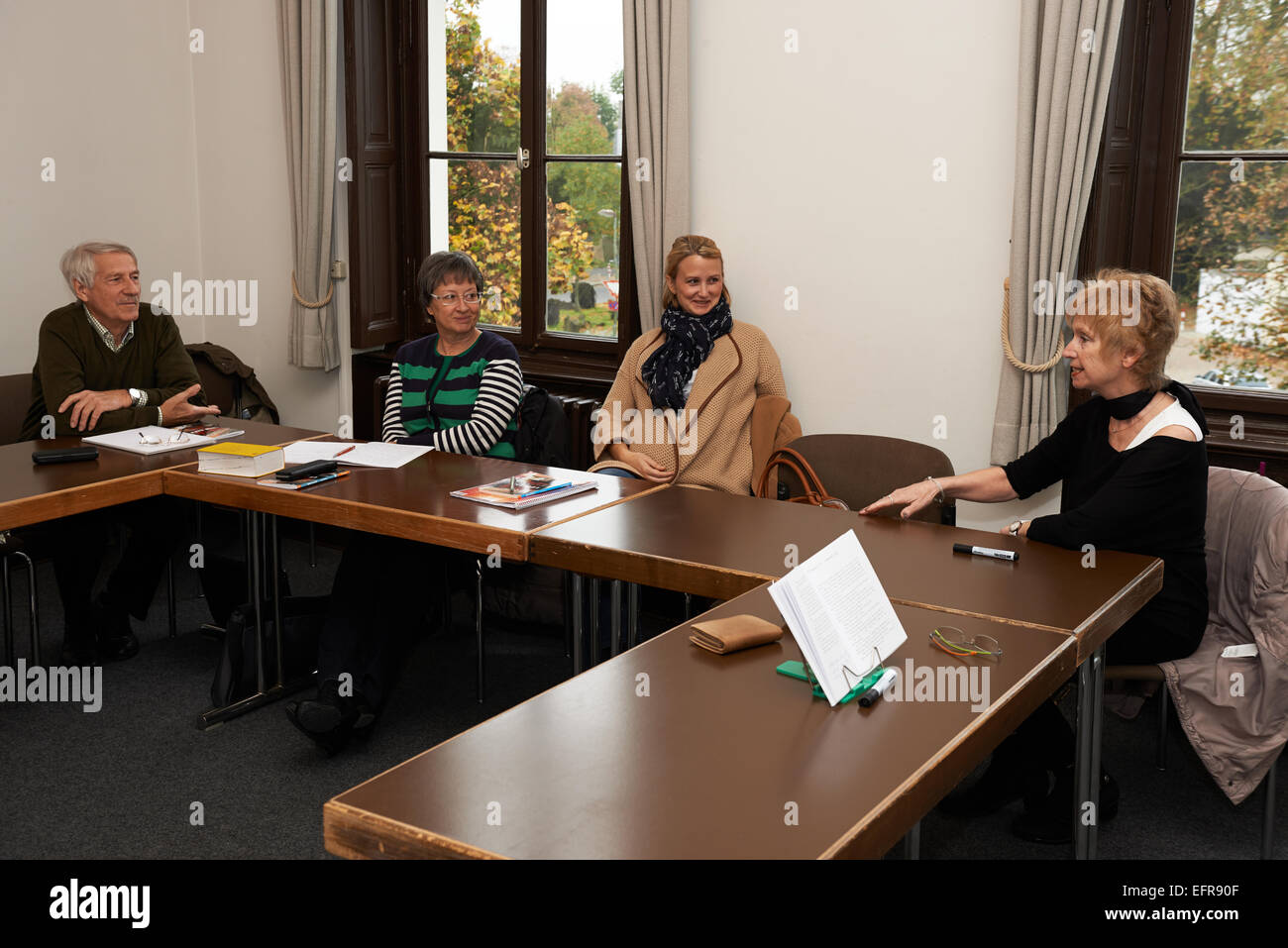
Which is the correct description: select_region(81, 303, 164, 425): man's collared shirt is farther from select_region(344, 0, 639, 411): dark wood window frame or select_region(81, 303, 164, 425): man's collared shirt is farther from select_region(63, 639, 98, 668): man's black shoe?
select_region(344, 0, 639, 411): dark wood window frame

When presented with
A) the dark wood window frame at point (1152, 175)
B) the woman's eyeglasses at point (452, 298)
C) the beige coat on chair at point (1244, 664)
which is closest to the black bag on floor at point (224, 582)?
the woman's eyeglasses at point (452, 298)

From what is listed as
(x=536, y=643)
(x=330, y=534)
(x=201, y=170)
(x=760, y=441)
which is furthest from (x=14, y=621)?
(x=760, y=441)

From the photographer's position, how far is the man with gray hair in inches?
156

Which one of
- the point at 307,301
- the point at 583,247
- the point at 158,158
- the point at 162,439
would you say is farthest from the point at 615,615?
the point at 158,158

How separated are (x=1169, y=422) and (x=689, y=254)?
1.79 meters

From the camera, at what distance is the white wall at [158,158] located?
5.02 m

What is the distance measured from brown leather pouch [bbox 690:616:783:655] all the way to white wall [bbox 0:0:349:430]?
3.73m

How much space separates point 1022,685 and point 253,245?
181 inches

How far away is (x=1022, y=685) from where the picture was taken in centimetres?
192

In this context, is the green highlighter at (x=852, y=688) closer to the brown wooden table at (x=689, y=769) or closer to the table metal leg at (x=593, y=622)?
the brown wooden table at (x=689, y=769)

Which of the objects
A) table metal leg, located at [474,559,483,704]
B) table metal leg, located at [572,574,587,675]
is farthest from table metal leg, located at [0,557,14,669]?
table metal leg, located at [572,574,587,675]
